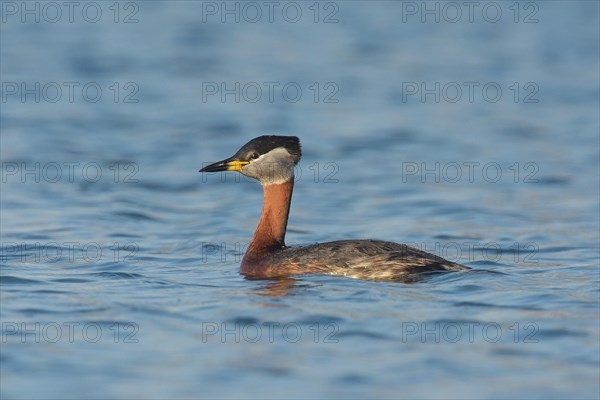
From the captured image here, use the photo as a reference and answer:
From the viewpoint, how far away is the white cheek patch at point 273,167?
13633 mm

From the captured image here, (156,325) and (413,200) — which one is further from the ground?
(413,200)

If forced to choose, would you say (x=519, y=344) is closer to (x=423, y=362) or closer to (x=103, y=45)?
(x=423, y=362)

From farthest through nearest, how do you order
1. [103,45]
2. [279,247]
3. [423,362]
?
[103,45] < [279,247] < [423,362]

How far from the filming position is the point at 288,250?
13320 millimetres

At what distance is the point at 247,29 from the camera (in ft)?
105

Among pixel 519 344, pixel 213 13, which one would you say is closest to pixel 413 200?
pixel 519 344

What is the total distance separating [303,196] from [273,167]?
18.2 feet

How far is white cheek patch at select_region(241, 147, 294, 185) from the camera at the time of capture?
13.6 metres

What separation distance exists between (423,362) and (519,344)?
1.12m
